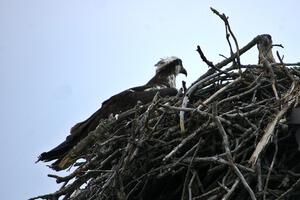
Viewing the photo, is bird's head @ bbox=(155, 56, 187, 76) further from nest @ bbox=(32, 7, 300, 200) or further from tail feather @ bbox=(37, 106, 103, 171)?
nest @ bbox=(32, 7, 300, 200)

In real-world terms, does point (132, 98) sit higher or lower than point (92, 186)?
higher

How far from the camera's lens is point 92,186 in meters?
4.89

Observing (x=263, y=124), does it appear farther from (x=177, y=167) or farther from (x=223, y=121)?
(x=177, y=167)

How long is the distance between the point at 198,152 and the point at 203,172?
163 mm

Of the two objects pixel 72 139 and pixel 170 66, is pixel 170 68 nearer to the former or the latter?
pixel 170 66

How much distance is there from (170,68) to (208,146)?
356cm

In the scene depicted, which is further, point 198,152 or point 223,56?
point 223,56

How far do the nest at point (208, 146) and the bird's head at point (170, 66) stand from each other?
2792 mm

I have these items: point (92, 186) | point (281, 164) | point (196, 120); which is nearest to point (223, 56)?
point (196, 120)

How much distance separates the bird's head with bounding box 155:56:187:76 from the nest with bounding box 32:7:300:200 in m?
2.79

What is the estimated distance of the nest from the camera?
4.32 m

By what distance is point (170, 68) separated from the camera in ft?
26.9

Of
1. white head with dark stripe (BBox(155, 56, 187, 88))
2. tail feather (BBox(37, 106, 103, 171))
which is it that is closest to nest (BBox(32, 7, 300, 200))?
tail feather (BBox(37, 106, 103, 171))

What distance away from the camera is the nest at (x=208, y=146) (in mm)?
4316
